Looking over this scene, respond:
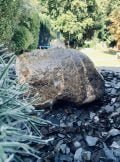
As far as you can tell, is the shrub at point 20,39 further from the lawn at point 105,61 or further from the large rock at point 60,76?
the large rock at point 60,76

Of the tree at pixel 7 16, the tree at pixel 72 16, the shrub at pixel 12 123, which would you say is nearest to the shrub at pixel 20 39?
the tree at pixel 7 16

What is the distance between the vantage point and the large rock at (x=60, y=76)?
495cm

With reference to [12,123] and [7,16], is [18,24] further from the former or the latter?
[12,123]

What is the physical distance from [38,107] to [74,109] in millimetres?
493

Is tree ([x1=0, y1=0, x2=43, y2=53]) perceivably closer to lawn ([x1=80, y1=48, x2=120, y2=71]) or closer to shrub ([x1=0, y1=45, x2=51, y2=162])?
lawn ([x1=80, y1=48, x2=120, y2=71])

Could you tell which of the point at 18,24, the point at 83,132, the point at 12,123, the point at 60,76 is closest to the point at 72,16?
the point at 18,24

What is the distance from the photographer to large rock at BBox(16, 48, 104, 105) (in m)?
4.95

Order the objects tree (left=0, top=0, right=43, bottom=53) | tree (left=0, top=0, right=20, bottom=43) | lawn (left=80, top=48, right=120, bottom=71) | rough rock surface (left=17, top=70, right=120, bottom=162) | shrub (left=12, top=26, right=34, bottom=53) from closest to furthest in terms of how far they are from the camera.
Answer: rough rock surface (left=17, top=70, right=120, bottom=162) < tree (left=0, top=0, right=20, bottom=43) < tree (left=0, top=0, right=43, bottom=53) < lawn (left=80, top=48, right=120, bottom=71) < shrub (left=12, top=26, right=34, bottom=53)

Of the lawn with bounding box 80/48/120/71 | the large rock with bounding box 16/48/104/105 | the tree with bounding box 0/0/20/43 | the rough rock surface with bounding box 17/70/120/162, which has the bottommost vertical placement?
the lawn with bounding box 80/48/120/71

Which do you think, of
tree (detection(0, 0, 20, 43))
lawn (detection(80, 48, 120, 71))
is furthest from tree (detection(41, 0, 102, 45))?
tree (detection(0, 0, 20, 43))

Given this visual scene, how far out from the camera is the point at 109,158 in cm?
383

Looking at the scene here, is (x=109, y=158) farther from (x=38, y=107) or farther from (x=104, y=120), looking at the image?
(x=38, y=107)

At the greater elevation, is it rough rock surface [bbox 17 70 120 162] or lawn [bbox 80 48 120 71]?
rough rock surface [bbox 17 70 120 162]

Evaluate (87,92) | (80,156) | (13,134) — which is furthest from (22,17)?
(13,134)
